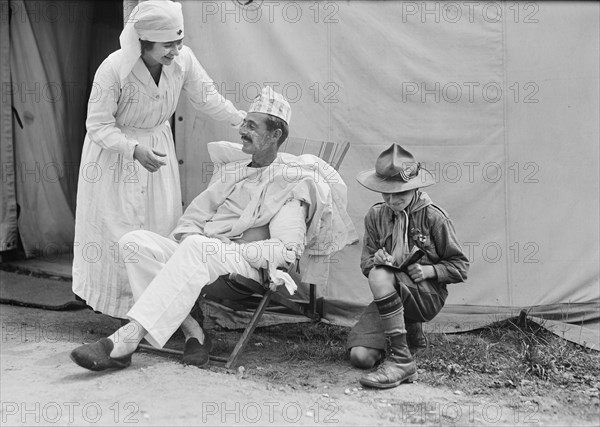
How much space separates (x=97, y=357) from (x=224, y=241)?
0.95 m

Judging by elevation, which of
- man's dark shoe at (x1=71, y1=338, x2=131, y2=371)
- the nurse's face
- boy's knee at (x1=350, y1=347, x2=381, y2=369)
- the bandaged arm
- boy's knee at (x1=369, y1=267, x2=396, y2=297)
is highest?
the nurse's face

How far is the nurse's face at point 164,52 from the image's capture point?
4.43 metres

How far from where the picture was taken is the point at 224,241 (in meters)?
4.46

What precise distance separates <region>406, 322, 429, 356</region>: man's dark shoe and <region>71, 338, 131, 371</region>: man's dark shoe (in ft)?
4.85

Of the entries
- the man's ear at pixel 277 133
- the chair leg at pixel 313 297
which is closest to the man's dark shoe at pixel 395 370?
the chair leg at pixel 313 297

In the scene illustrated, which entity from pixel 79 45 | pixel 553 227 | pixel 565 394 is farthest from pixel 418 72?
pixel 79 45

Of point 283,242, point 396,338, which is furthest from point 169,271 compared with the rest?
point 396,338

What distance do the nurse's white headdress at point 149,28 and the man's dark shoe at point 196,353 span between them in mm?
1473

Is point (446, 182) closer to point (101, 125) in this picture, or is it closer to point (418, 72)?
point (418, 72)

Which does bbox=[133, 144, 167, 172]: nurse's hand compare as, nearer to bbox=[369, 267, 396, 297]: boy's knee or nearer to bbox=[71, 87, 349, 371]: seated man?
bbox=[71, 87, 349, 371]: seated man

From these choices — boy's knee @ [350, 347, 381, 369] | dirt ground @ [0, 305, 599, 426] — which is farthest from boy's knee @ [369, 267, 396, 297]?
dirt ground @ [0, 305, 599, 426]

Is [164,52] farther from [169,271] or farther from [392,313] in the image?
[392,313]

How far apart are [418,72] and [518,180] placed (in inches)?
35.6

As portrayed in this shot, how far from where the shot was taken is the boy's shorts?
163 inches
